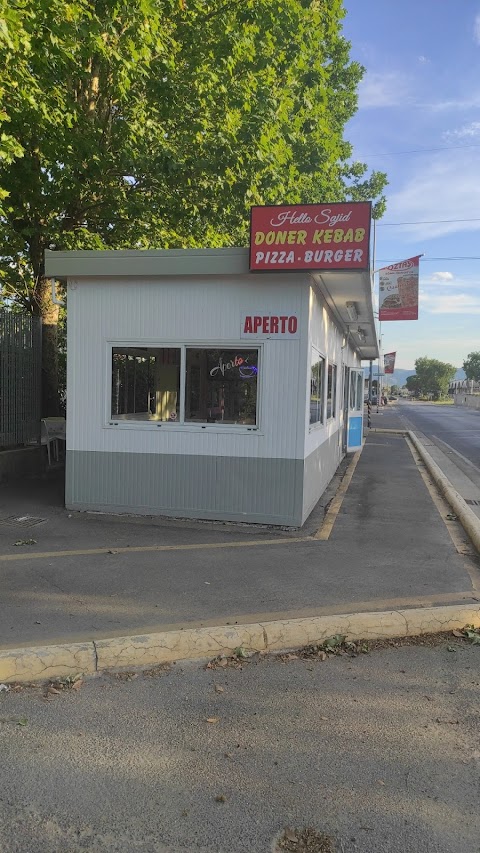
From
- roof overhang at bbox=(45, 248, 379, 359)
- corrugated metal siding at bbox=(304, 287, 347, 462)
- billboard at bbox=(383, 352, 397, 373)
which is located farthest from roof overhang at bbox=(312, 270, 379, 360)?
billboard at bbox=(383, 352, 397, 373)

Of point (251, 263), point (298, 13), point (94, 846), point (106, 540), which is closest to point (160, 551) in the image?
point (106, 540)

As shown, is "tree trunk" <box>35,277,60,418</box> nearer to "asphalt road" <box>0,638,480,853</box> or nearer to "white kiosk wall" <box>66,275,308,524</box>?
"white kiosk wall" <box>66,275,308,524</box>

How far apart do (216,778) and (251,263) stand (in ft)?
17.9

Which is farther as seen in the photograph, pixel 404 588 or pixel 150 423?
pixel 150 423

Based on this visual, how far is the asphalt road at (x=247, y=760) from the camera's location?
251 cm

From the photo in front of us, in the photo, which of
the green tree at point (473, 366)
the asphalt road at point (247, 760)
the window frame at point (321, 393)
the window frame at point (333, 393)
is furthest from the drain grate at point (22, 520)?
the green tree at point (473, 366)

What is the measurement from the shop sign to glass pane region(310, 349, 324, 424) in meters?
0.74

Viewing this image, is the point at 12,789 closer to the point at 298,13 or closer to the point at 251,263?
the point at 251,263

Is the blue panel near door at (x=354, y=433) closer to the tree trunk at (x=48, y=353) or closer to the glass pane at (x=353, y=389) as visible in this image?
the glass pane at (x=353, y=389)

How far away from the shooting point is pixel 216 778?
2.86 meters

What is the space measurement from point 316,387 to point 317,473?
1288 mm

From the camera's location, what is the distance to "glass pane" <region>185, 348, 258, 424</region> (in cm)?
761

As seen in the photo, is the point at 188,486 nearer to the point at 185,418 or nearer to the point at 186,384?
the point at 185,418

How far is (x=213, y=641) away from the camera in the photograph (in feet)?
13.9
